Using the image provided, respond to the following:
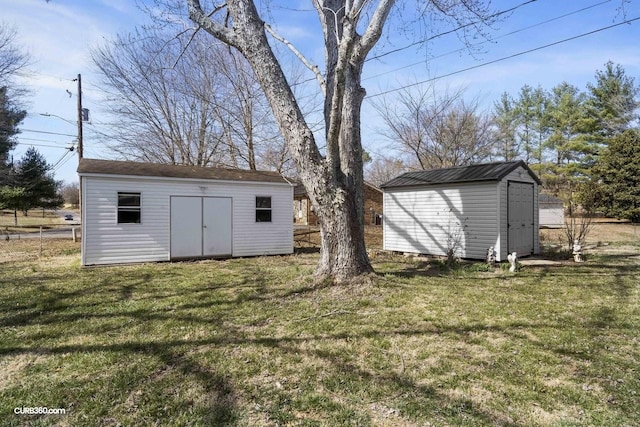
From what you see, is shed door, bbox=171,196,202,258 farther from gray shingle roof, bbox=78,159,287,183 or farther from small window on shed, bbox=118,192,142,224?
small window on shed, bbox=118,192,142,224

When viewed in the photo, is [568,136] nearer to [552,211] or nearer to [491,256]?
[552,211]

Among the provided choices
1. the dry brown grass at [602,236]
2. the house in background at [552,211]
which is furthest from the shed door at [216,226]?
the house in background at [552,211]

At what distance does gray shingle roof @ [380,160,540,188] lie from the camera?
30.6 ft

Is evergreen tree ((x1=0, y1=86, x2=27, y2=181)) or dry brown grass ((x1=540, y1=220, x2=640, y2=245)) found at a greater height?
evergreen tree ((x1=0, y1=86, x2=27, y2=181))

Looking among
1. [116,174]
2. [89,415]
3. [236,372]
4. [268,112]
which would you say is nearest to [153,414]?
[89,415]

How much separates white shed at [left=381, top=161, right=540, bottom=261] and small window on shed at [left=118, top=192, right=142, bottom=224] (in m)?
7.32

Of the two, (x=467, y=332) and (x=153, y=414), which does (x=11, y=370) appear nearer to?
(x=153, y=414)

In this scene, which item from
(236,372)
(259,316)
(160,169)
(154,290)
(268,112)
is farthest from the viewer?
(268,112)

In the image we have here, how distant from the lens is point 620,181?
76.6 ft

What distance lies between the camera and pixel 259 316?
15.1 ft

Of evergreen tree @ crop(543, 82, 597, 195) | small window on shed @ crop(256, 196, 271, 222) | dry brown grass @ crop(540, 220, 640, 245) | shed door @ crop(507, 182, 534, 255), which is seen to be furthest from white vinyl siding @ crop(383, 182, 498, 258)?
evergreen tree @ crop(543, 82, 597, 195)

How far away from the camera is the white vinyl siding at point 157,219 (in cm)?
912

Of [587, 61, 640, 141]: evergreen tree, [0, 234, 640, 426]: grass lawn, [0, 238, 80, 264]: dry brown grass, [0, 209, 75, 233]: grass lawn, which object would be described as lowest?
[0, 234, 640, 426]: grass lawn

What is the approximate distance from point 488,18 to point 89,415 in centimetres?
773
